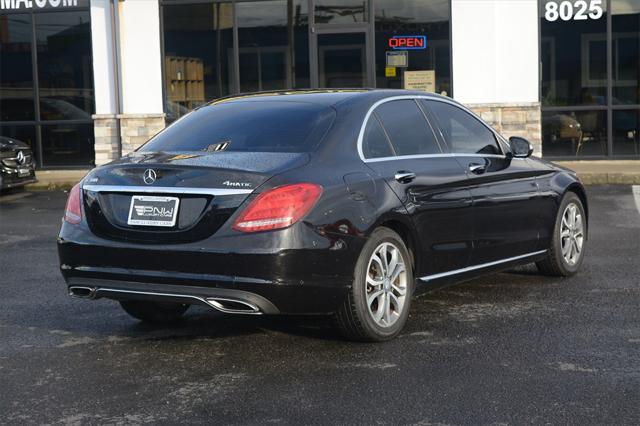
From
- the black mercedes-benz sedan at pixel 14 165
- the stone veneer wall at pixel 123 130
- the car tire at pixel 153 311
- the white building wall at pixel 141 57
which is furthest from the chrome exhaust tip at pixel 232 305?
the white building wall at pixel 141 57

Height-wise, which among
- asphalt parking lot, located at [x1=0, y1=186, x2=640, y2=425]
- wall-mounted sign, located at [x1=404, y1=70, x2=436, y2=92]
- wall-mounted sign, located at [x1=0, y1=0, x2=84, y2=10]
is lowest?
asphalt parking lot, located at [x1=0, y1=186, x2=640, y2=425]

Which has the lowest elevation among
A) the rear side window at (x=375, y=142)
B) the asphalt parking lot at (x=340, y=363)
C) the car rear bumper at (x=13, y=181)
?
the asphalt parking lot at (x=340, y=363)

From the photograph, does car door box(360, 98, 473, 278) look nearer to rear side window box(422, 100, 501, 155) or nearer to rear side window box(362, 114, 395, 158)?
rear side window box(362, 114, 395, 158)

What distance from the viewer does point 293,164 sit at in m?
5.86

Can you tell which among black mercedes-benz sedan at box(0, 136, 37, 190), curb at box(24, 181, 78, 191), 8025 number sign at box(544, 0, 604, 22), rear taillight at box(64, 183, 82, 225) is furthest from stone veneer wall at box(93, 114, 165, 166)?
rear taillight at box(64, 183, 82, 225)

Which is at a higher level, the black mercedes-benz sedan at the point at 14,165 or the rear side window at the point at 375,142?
the rear side window at the point at 375,142

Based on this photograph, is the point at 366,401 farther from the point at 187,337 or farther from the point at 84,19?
the point at 84,19

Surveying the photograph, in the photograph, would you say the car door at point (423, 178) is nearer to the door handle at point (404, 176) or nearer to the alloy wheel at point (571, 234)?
the door handle at point (404, 176)

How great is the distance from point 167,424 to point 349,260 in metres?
1.60

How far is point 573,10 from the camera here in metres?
19.2

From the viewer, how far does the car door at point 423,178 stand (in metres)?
6.42

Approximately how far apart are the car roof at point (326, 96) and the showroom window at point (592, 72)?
41.5 feet

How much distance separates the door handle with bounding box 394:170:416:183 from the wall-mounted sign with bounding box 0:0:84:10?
1541 cm

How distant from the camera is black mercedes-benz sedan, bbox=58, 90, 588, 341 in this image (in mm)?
5641
